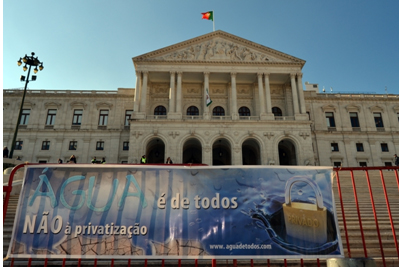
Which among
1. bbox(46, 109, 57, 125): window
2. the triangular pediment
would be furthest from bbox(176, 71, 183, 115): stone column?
bbox(46, 109, 57, 125): window

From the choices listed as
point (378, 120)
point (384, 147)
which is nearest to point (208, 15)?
point (378, 120)

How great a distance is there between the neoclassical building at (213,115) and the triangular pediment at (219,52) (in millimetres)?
131

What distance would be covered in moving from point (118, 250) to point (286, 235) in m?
2.95

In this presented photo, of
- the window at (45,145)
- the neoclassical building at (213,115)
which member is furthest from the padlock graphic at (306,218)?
the window at (45,145)

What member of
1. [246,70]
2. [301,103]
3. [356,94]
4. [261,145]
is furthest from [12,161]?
[356,94]

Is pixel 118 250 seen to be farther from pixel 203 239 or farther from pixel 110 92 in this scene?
pixel 110 92

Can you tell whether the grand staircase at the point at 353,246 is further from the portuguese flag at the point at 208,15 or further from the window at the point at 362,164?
the portuguese flag at the point at 208,15

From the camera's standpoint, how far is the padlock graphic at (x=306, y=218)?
457 centimetres

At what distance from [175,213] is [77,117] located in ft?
118

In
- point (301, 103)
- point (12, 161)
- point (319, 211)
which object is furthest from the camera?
point (301, 103)

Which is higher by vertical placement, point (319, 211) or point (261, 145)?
point (261, 145)

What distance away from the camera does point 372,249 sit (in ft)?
21.8

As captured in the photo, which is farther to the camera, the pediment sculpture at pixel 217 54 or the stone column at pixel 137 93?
the pediment sculpture at pixel 217 54

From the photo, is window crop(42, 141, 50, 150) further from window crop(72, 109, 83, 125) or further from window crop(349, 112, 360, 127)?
window crop(349, 112, 360, 127)
